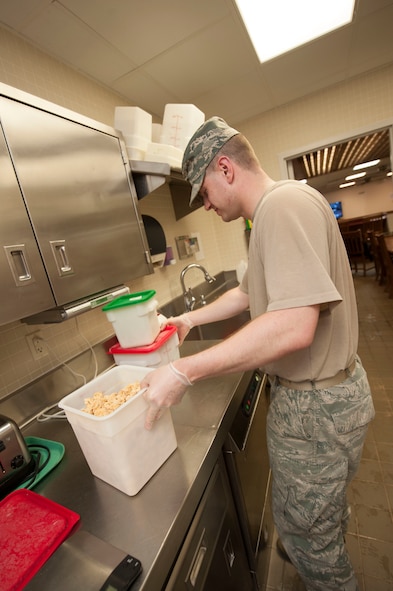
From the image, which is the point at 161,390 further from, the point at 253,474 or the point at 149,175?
the point at 149,175

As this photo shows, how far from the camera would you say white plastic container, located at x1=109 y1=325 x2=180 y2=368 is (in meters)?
1.18

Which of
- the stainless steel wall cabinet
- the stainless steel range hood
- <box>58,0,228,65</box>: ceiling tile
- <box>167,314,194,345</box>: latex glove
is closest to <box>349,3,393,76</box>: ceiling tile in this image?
<box>58,0,228,65</box>: ceiling tile

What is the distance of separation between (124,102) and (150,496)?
2446 mm

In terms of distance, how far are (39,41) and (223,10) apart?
97cm

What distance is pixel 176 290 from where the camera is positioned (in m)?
2.29

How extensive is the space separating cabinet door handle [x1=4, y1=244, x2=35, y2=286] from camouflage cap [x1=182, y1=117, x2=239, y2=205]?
0.64 metres

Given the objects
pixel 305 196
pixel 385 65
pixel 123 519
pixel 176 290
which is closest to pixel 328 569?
pixel 123 519

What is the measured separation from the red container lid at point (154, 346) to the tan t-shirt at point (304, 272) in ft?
1.53

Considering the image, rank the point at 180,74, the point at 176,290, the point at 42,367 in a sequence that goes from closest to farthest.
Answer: the point at 42,367
the point at 180,74
the point at 176,290

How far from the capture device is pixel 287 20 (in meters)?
1.61

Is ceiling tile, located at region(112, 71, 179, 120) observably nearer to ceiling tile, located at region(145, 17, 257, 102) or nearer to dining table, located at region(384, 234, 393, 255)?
ceiling tile, located at region(145, 17, 257, 102)

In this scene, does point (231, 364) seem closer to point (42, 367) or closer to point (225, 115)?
point (42, 367)

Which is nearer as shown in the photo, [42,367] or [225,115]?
[42,367]

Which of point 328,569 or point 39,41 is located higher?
point 39,41
